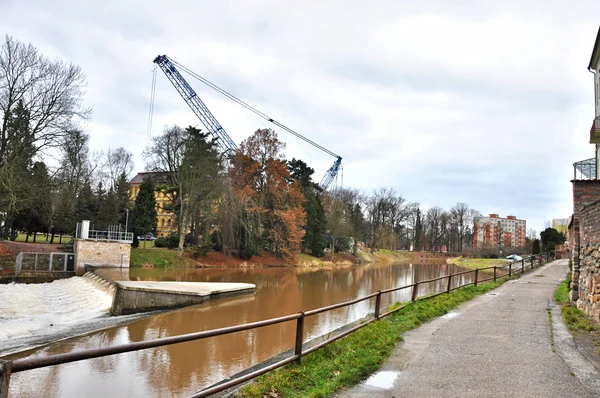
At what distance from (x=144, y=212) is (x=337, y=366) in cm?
3492

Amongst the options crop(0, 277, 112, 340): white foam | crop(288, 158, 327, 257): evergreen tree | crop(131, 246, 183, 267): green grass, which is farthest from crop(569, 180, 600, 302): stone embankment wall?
crop(288, 158, 327, 257): evergreen tree

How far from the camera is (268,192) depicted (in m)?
45.4

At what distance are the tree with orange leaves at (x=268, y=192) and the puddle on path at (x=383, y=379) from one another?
37.7m

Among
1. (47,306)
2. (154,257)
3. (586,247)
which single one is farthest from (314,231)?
(586,247)

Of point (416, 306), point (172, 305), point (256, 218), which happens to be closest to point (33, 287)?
point (172, 305)

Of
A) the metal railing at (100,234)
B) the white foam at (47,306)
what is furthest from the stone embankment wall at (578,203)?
the metal railing at (100,234)

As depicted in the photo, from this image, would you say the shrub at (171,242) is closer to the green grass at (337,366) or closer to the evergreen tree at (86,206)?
the evergreen tree at (86,206)

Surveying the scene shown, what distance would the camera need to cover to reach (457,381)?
570cm

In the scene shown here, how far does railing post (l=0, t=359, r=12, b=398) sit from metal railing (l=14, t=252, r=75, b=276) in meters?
24.9

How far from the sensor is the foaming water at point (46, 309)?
12.2 m

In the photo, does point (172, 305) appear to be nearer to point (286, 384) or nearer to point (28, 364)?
point (286, 384)

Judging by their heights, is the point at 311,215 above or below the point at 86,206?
above

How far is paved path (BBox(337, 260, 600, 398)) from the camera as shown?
17.4ft

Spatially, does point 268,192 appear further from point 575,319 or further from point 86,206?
point 575,319
